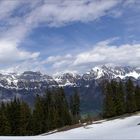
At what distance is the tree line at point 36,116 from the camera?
106713 millimetres

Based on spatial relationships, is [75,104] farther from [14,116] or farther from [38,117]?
[14,116]

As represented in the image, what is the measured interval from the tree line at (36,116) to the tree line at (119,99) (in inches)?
675

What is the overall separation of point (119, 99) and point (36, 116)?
27377mm

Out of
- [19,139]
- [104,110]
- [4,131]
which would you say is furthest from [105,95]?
[19,139]

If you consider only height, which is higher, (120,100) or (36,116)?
(120,100)

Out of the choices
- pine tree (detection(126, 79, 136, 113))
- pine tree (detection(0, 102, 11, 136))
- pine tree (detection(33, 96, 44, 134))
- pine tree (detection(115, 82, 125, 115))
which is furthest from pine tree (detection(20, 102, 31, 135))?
pine tree (detection(126, 79, 136, 113))

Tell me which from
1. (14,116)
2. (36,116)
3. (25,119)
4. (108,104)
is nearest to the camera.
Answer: (14,116)

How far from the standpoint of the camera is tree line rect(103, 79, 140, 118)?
111 meters

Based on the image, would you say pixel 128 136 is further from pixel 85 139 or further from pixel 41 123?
pixel 41 123

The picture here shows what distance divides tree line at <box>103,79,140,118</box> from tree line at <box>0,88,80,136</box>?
1715 centimetres

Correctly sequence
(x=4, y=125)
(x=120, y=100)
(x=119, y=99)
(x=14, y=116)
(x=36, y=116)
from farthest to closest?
(x=36, y=116) → (x=120, y=100) → (x=119, y=99) → (x=14, y=116) → (x=4, y=125)

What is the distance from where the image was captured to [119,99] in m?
114

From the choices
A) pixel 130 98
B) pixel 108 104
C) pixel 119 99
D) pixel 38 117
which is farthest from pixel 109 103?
pixel 38 117

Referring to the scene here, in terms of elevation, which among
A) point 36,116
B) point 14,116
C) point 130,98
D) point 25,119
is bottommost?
point 25,119
